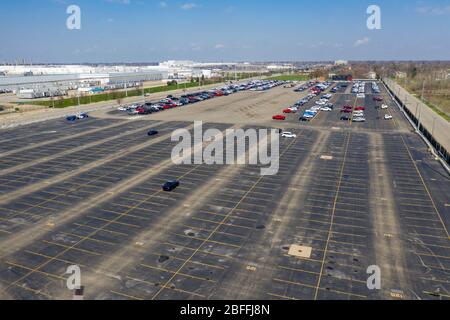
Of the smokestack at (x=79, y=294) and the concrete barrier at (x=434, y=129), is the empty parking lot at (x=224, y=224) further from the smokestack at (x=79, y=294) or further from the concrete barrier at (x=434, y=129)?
the concrete barrier at (x=434, y=129)

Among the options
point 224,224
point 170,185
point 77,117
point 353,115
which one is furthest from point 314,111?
point 224,224

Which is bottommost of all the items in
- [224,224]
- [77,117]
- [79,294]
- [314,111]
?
[79,294]

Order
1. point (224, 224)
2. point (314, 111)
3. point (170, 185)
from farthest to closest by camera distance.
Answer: point (314, 111)
point (170, 185)
point (224, 224)

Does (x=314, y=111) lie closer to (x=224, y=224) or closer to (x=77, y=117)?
(x=77, y=117)

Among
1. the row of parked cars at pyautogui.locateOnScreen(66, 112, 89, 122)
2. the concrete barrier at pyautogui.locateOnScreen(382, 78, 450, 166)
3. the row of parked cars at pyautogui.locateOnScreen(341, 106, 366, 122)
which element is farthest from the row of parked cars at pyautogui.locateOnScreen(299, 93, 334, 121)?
the row of parked cars at pyautogui.locateOnScreen(66, 112, 89, 122)

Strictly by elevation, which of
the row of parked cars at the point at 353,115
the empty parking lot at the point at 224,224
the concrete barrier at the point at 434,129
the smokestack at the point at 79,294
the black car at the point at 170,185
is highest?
the row of parked cars at the point at 353,115

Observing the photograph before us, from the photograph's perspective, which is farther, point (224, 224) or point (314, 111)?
point (314, 111)

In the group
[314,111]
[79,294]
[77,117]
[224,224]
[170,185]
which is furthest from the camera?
[314,111]

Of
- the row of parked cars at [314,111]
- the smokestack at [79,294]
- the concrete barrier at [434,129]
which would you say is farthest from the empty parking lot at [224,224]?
the row of parked cars at [314,111]
